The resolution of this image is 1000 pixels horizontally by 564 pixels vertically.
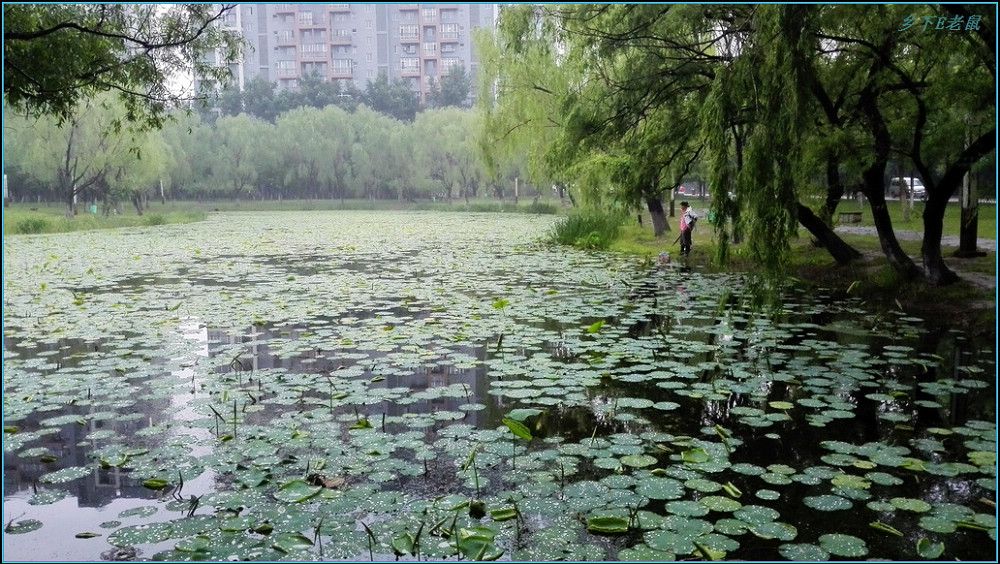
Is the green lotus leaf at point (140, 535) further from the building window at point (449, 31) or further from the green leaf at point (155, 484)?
the building window at point (449, 31)

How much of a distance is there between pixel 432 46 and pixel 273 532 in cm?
5537

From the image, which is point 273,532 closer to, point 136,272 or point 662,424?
point 662,424

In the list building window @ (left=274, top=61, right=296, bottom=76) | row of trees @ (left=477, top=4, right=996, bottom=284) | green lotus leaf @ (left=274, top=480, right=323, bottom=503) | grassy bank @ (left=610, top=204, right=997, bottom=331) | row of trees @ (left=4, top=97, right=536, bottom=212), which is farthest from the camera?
building window @ (left=274, top=61, right=296, bottom=76)

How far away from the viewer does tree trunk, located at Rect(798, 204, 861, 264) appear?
9.92 metres

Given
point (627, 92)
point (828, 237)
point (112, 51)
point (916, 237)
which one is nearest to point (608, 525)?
point (112, 51)

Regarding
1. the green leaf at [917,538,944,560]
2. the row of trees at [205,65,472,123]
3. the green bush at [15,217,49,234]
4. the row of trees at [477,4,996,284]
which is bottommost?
the green leaf at [917,538,944,560]

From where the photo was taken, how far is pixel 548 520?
3152 mm

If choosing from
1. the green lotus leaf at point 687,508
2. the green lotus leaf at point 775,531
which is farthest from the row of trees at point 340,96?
the green lotus leaf at point 775,531

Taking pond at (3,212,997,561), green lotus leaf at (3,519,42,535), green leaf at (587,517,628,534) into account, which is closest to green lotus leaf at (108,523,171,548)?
pond at (3,212,997,561)

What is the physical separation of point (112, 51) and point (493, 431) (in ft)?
18.5

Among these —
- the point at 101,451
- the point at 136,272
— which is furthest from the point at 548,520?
the point at 136,272

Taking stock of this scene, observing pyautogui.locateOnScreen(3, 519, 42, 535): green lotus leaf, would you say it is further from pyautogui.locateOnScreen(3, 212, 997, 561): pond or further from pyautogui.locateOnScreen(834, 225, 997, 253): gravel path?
pyautogui.locateOnScreen(834, 225, 997, 253): gravel path

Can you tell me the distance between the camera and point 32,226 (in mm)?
22438

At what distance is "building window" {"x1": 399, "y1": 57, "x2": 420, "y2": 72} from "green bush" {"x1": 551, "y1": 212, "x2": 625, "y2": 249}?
43988 millimetres
